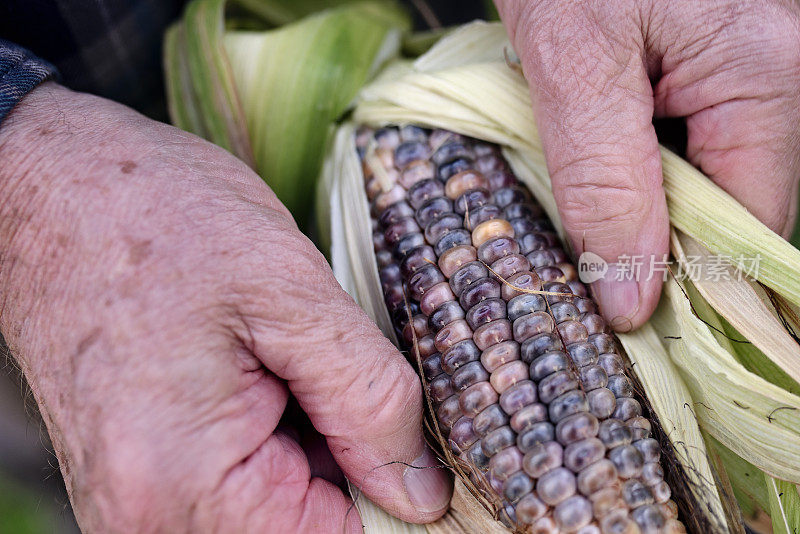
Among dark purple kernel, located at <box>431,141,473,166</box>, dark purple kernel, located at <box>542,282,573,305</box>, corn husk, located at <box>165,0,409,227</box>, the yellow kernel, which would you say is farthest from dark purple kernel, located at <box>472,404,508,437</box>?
corn husk, located at <box>165,0,409,227</box>

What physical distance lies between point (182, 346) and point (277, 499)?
27cm

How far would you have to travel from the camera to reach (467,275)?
1.11m

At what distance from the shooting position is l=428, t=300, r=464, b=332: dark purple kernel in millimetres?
1093

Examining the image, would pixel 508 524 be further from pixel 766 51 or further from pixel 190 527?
pixel 766 51

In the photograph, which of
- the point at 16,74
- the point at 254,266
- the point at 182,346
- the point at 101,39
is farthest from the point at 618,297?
the point at 101,39

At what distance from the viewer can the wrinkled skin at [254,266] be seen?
2.78 feet

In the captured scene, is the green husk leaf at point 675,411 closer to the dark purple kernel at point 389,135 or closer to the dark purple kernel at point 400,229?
the dark purple kernel at point 400,229

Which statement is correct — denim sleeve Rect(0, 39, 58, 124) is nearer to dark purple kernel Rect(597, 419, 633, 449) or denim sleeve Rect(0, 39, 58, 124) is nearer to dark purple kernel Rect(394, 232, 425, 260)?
dark purple kernel Rect(394, 232, 425, 260)

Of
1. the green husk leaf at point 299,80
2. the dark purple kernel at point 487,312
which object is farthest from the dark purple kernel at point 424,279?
the green husk leaf at point 299,80

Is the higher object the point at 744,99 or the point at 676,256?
the point at 744,99

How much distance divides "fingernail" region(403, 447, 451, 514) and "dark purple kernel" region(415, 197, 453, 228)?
45 centimetres

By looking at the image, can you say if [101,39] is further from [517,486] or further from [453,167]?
[517,486]

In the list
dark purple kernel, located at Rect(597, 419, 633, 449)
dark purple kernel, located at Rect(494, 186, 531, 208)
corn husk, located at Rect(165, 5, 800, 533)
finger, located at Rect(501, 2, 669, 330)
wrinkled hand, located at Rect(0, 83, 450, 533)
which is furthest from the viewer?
dark purple kernel, located at Rect(494, 186, 531, 208)

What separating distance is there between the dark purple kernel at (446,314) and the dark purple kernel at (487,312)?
29mm
